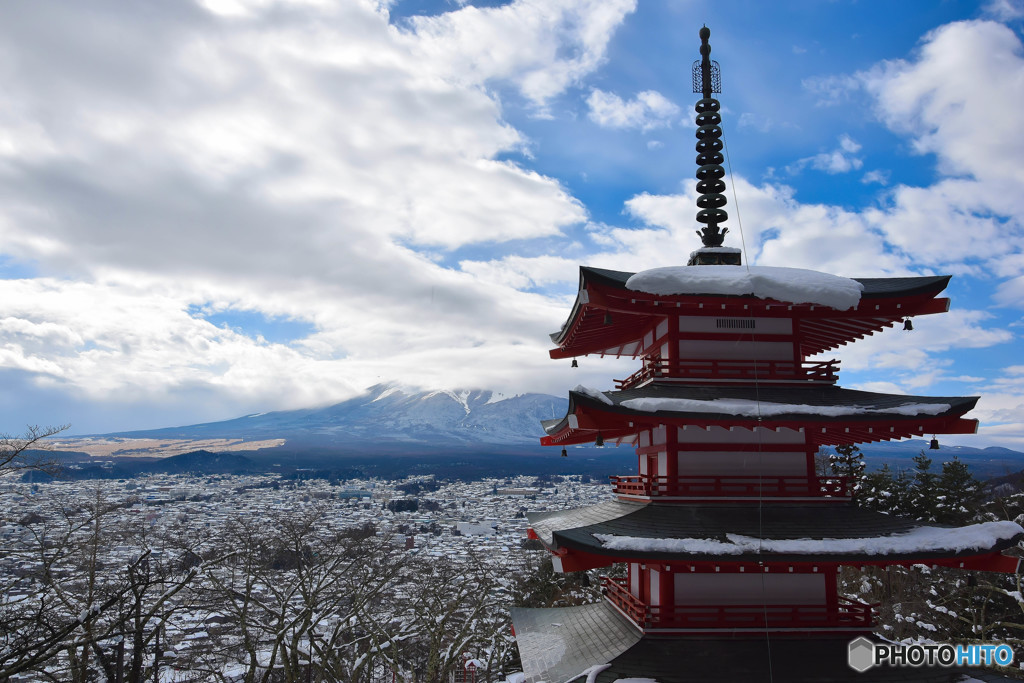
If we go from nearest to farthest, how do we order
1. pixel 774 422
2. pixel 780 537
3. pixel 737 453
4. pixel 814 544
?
pixel 814 544
pixel 780 537
pixel 774 422
pixel 737 453

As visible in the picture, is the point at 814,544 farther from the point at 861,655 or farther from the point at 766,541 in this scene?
the point at 861,655

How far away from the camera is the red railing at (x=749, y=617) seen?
32.9 feet

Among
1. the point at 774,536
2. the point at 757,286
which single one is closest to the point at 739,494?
the point at 774,536

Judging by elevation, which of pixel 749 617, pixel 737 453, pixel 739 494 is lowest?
pixel 749 617

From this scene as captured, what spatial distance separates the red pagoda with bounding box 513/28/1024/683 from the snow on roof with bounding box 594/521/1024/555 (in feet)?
0.10

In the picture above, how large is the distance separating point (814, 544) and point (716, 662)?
2452mm

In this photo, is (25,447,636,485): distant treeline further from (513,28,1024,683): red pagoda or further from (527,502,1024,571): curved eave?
(527,502,1024,571): curved eave

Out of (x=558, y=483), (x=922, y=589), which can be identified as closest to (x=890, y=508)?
(x=922, y=589)

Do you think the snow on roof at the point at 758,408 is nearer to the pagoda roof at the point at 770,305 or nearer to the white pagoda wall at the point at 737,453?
the white pagoda wall at the point at 737,453

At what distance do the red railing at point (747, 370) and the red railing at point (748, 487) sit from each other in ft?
6.23

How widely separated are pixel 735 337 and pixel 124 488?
141521 mm

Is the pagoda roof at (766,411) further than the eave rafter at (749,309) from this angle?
No

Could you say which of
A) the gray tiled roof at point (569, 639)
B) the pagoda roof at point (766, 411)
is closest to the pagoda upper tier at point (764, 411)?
the pagoda roof at point (766, 411)

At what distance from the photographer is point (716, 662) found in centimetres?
923
